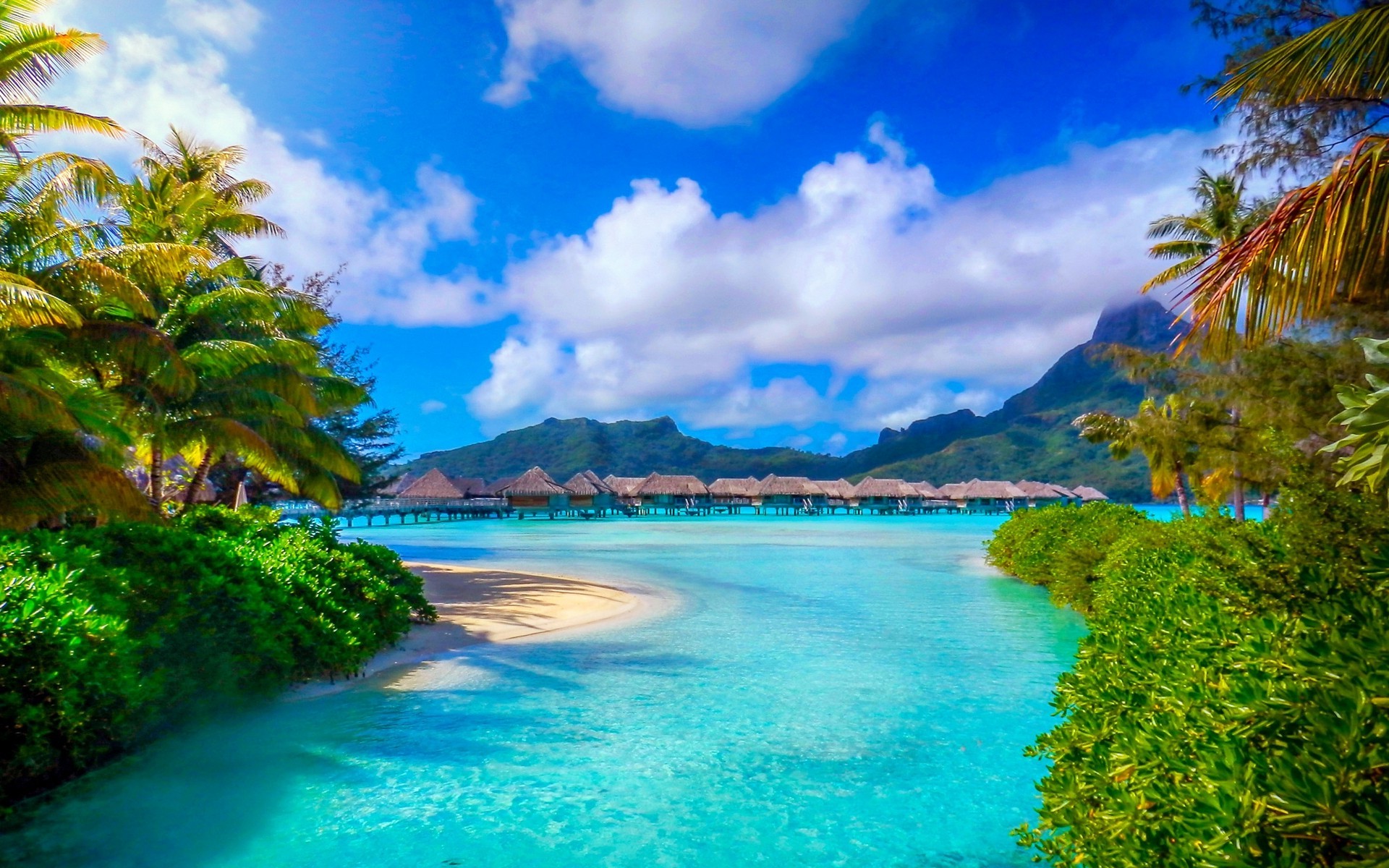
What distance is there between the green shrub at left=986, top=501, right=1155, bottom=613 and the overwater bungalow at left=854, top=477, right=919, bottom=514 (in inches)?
1714

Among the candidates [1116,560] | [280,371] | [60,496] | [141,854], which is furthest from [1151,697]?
[280,371]

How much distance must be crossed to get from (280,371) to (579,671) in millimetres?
7864

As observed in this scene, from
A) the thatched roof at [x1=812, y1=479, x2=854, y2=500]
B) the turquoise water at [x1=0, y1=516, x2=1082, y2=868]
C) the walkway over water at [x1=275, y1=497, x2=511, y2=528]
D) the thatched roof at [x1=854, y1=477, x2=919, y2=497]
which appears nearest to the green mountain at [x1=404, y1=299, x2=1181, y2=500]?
the thatched roof at [x1=854, y1=477, x2=919, y2=497]

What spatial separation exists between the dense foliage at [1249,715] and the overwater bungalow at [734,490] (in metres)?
61.3

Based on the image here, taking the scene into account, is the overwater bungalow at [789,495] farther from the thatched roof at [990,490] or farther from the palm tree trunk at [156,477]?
the palm tree trunk at [156,477]

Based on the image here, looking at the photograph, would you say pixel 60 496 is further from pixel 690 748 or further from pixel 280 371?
pixel 690 748

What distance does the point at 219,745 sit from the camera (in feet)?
19.2

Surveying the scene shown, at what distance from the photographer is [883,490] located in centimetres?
6488

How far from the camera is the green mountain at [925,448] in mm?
94875

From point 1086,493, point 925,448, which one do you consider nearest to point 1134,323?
point 925,448

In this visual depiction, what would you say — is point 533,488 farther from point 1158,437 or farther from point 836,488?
point 1158,437

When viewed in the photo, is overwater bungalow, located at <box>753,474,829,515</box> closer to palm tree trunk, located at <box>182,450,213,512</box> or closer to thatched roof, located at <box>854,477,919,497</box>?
thatched roof, located at <box>854,477,919,497</box>

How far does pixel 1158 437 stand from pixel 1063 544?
A: 4076 mm

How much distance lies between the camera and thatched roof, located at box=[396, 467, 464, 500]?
54812 mm
